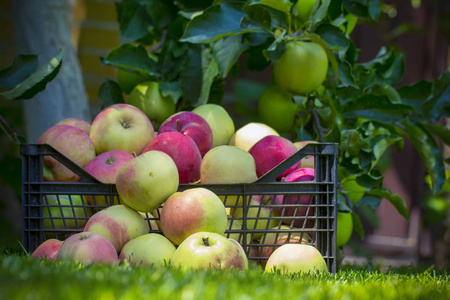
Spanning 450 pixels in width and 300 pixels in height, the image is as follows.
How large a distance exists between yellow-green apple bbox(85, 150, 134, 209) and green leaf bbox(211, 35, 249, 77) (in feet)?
1.86

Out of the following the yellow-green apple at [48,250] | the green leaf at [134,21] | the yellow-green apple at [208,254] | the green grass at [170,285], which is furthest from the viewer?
the green leaf at [134,21]

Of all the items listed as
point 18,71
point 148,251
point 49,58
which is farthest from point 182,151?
point 49,58

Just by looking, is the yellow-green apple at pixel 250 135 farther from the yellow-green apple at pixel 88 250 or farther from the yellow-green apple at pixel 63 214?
the yellow-green apple at pixel 88 250

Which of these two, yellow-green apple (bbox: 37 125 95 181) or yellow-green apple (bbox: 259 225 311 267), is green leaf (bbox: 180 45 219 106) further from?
yellow-green apple (bbox: 259 225 311 267)

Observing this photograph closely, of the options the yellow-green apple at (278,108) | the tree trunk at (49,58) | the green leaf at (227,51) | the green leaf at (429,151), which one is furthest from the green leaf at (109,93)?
the green leaf at (429,151)

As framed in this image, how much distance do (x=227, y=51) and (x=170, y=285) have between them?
127 cm

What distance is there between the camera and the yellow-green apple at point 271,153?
5.45 feet

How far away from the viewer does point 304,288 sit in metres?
1.02

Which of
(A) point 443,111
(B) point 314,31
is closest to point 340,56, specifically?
(B) point 314,31

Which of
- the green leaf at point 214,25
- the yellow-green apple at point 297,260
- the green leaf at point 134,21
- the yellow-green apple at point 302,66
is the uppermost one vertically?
the green leaf at point 134,21

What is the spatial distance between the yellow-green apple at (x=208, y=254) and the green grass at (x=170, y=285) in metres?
0.08

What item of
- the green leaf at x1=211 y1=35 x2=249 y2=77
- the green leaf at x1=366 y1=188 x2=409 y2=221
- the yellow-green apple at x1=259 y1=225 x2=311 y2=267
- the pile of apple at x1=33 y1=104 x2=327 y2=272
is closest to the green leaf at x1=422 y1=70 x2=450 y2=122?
the green leaf at x1=366 y1=188 x2=409 y2=221

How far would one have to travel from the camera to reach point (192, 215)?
4.42 feet

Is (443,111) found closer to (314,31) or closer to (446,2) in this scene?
(314,31)
